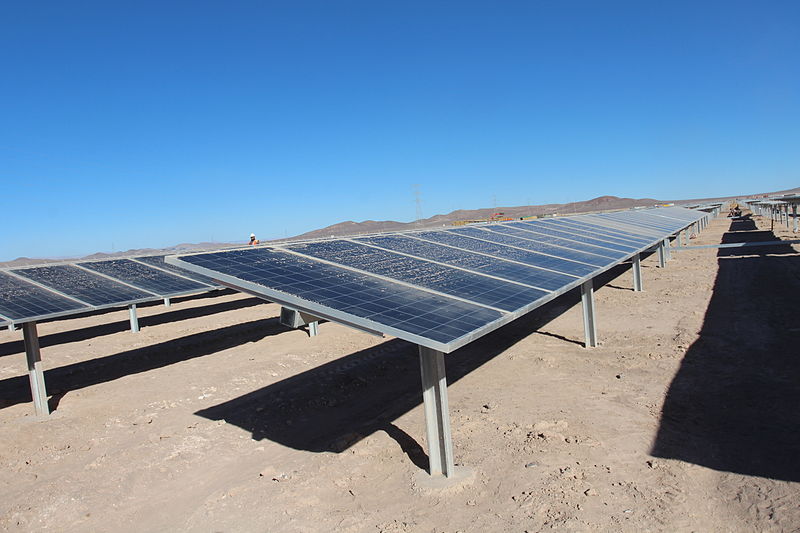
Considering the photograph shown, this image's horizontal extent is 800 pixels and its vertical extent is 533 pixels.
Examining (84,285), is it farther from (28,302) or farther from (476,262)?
(476,262)

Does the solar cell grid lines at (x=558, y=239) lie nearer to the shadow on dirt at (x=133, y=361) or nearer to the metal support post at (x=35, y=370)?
the shadow on dirt at (x=133, y=361)

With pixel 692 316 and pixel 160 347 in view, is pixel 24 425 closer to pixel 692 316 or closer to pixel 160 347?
pixel 160 347

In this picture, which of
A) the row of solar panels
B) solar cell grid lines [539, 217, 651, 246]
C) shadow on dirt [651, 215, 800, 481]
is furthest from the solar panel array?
solar cell grid lines [539, 217, 651, 246]

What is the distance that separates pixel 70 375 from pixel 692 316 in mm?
19143

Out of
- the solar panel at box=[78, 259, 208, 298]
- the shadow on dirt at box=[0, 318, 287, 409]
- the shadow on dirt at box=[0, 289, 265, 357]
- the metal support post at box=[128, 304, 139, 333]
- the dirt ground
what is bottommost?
the dirt ground

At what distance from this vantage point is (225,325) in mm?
21234

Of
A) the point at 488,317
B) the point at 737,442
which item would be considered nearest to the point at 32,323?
the point at 488,317

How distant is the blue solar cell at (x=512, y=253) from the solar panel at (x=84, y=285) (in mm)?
8847

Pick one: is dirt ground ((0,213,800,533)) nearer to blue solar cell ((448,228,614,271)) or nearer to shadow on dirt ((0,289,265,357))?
blue solar cell ((448,228,614,271))

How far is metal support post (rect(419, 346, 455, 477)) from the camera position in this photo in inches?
273

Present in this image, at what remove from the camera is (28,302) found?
39.9 ft

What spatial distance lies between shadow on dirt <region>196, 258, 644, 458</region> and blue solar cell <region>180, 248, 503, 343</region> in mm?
2655

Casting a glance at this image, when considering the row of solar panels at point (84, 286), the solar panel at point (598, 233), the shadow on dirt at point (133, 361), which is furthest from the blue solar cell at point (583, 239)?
the row of solar panels at point (84, 286)

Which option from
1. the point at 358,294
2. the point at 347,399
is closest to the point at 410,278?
the point at 358,294
